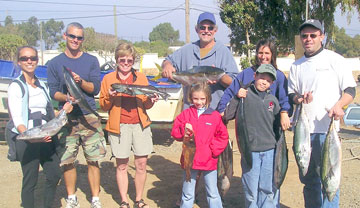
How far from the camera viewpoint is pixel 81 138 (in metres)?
4.53

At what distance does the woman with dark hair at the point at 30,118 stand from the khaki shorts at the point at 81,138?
17cm

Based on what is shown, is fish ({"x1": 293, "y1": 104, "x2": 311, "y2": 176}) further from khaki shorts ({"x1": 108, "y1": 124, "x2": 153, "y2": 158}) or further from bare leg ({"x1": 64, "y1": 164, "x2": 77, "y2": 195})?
bare leg ({"x1": 64, "y1": 164, "x2": 77, "y2": 195})

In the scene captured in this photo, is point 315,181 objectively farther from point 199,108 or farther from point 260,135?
point 199,108

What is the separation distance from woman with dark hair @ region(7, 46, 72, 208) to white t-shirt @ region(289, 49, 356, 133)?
2650mm

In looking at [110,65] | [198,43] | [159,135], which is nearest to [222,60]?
[198,43]

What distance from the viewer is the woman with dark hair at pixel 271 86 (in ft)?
12.6

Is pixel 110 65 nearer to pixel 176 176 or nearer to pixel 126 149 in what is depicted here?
pixel 176 176

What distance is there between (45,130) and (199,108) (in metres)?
1.66

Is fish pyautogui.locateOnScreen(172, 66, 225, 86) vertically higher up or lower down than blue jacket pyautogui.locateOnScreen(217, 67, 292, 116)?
higher up

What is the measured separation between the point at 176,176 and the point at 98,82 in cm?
255

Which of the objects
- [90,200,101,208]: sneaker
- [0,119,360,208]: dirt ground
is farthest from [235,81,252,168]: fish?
[90,200,101,208]: sneaker

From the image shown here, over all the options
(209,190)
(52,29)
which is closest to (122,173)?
(209,190)

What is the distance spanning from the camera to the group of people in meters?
3.66

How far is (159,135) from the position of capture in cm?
999
